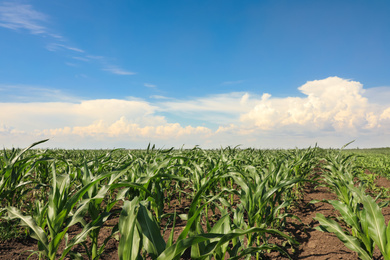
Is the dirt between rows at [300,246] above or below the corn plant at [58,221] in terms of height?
below

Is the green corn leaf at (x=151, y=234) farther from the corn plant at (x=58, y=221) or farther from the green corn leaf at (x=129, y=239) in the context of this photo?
the corn plant at (x=58, y=221)

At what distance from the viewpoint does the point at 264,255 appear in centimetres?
292

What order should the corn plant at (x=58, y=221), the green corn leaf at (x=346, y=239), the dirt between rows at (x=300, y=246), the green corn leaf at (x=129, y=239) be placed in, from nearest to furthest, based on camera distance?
the green corn leaf at (x=129, y=239) → the corn plant at (x=58, y=221) → the green corn leaf at (x=346, y=239) → the dirt between rows at (x=300, y=246)

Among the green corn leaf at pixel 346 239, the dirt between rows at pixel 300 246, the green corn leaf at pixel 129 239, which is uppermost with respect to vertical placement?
the green corn leaf at pixel 129 239

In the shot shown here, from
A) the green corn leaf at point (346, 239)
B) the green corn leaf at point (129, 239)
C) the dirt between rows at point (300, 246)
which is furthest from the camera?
the dirt between rows at point (300, 246)

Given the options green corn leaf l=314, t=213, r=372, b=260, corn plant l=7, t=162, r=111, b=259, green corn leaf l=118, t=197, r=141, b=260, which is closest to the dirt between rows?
green corn leaf l=314, t=213, r=372, b=260

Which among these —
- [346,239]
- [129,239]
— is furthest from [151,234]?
[346,239]

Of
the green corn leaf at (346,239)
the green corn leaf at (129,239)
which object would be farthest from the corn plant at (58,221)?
the green corn leaf at (346,239)

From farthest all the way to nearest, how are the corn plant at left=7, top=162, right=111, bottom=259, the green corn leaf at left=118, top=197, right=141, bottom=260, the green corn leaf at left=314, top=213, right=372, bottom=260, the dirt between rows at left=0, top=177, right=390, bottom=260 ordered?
the dirt between rows at left=0, top=177, right=390, bottom=260
the green corn leaf at left=314, top=213, right=372, bottom=260
the corn plant at left=7, top=162, right=111, bottom=259
the green corn leaf at left=118, top=197, right=141, bottom=260

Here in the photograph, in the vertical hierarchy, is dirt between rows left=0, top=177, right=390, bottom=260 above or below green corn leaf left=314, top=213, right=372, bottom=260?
below

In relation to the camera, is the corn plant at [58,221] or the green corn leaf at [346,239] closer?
the corn plant at [58,221]

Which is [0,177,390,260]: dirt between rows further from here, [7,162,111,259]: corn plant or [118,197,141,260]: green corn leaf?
[118,197,141,260]: green corn leaf

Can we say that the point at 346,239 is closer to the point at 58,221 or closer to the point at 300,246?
the point at 300,246

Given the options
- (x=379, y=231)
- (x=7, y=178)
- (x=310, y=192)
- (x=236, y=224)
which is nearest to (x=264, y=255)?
(x=236, y=224)
